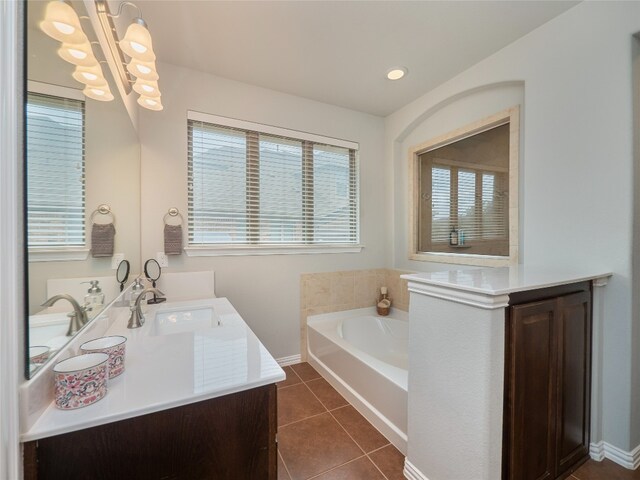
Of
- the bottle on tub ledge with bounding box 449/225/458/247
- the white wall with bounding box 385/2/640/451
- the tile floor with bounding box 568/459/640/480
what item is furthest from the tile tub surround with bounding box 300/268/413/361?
the tile floor with bounding box 568/459/640/480

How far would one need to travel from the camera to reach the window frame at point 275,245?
2.22m

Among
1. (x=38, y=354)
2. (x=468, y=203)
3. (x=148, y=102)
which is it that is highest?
(x=148, y=102)

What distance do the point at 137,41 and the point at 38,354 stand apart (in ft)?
4.45

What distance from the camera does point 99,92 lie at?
1.16 meters

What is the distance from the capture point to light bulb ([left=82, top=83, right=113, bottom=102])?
41.7 inches

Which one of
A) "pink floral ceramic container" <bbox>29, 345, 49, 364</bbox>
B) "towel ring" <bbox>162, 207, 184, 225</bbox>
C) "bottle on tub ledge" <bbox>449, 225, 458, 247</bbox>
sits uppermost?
"towel ring" <bbox>162, 207, 184, 225</bbox>

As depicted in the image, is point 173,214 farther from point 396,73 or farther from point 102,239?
point 396,73

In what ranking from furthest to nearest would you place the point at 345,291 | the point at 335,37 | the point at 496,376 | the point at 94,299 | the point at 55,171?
1. the point at 345,291
2. the point at 335,37
3. the point at 94,299
4. the point at 496,376
5. the point at 55,171

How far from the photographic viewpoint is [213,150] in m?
2.30

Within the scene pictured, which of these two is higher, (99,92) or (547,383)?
(99,92)

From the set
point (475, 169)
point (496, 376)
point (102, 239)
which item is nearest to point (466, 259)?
point (475, 169)

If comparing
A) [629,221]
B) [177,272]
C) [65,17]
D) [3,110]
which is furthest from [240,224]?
[629,221]

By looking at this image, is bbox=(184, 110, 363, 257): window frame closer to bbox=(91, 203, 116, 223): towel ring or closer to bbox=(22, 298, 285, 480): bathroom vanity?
bbox=(91, 203, 116, 223): towel ring

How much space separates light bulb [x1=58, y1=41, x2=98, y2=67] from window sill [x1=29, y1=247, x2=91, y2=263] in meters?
0.62
